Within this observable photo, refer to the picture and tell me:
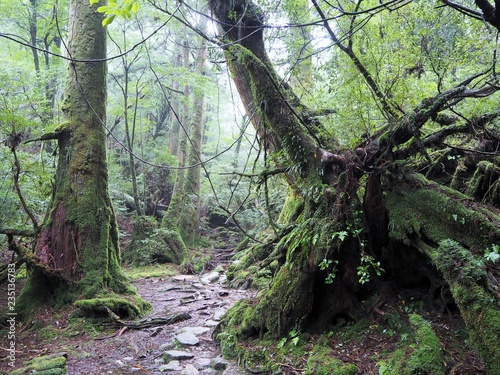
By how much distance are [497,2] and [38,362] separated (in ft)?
17.6

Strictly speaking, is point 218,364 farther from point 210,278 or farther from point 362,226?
point 210,278

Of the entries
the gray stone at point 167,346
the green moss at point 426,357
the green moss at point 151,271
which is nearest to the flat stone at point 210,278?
the green moss at point 151,271

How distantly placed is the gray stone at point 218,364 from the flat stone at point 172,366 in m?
0.40

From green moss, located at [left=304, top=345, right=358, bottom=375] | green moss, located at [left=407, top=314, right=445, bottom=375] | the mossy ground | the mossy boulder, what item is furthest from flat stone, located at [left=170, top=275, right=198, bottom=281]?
green moss, located at [left=407, top=314, right=445, bottom=375]

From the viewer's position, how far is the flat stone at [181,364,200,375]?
3974 millimetres

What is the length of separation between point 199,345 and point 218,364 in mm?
822

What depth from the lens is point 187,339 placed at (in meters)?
4.98

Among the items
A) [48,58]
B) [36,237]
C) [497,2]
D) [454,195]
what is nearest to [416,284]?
[454,195]

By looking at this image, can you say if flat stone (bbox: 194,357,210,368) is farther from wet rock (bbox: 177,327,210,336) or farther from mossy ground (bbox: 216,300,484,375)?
wet rock (bbox: 177,327,210,336)

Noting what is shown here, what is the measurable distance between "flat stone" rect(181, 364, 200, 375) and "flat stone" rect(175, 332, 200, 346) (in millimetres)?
685

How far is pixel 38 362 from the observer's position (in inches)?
156

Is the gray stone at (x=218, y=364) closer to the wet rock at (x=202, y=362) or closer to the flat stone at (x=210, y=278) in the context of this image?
the wet rock at (x=202, y=362)

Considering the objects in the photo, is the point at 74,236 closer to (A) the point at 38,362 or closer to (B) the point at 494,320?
(A) the point at 38,362

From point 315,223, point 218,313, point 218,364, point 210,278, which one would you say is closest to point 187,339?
point 218,364
